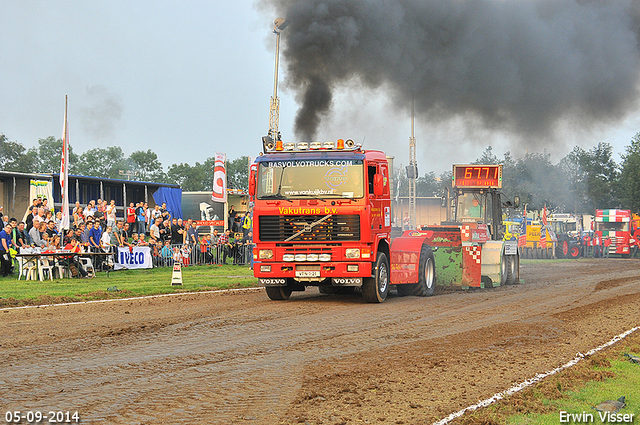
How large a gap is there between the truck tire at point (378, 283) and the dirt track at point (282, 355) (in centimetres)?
36

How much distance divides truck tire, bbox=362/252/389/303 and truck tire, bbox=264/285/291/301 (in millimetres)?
1941

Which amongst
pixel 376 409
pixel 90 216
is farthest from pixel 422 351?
pixel 90 216

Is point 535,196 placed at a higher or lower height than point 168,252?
higher

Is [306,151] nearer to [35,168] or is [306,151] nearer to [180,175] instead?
→ [35,168]

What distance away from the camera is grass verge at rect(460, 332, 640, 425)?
5859 millimetres

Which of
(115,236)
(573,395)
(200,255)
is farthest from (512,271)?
(573,395)

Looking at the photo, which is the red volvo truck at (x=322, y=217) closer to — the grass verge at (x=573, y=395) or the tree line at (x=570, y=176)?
the grass verge at (x=573, y=395)

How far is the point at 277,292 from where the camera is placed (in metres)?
15.3

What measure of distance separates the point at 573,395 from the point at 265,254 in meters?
8.56

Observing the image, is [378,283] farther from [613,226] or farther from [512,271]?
[613,226]

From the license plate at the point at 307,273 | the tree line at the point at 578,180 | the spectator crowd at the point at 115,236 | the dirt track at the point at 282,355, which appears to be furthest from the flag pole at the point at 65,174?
the tree line at the point at 578,180

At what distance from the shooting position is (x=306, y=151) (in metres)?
14.8

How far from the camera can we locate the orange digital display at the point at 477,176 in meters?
22.6

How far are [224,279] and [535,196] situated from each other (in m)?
48.8
